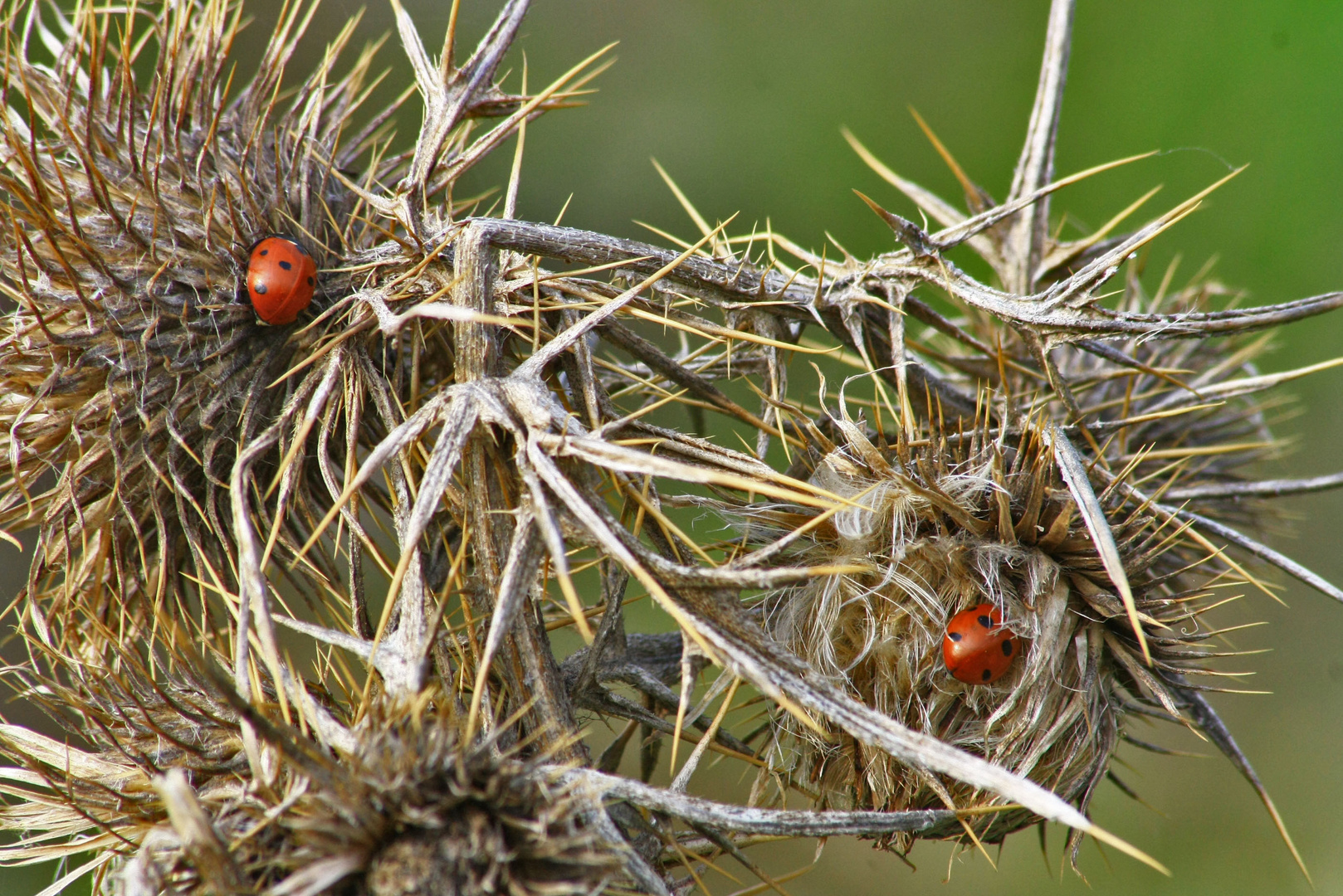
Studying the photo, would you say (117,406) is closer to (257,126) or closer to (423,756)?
(257,126)

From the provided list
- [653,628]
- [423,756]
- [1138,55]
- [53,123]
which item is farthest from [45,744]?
[1138,55]

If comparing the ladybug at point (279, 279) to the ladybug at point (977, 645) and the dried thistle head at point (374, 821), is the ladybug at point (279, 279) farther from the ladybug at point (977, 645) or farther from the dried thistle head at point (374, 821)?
the ladybug at point (977, 645)

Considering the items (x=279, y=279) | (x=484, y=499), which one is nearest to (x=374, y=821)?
(x=484, y=499)

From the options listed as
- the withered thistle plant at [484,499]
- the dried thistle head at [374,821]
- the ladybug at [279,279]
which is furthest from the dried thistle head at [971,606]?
the ladybug at [279,279]

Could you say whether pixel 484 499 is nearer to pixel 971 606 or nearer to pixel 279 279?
pixel 279 279

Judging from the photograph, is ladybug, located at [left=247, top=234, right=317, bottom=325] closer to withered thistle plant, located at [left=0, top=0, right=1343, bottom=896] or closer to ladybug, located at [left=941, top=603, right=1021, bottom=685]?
withered thistle plant, located at [left=0, top=0, right=1343, bottom=896]

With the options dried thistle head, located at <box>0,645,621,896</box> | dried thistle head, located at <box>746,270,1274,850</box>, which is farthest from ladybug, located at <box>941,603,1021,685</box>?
dried thistle head, located at <box>0,645,621,896</box>
